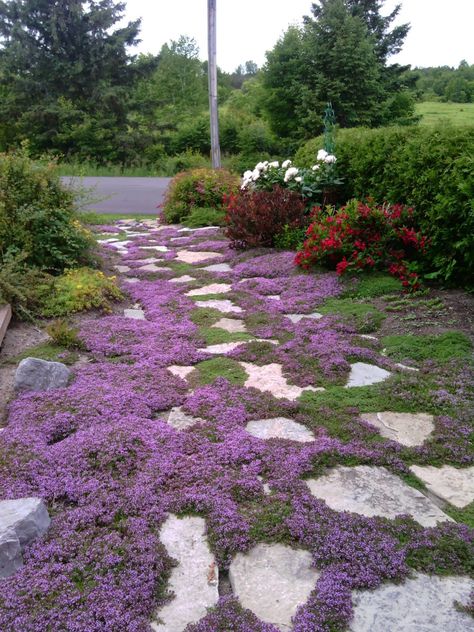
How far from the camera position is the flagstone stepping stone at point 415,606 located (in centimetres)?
175

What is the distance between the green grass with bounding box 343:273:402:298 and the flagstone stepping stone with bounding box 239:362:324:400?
1.96 metres

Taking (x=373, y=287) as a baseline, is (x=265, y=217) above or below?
above

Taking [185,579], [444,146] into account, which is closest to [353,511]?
[185,579]

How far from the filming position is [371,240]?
6.03 metres

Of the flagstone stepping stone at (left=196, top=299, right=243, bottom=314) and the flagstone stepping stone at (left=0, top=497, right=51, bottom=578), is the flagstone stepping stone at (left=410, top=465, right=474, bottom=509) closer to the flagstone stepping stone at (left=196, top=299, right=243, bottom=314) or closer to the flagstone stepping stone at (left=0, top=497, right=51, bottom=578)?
the flagstone stepping stone at (left=0, top=497, right=51, bottom=578)

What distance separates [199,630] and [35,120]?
2954 cm

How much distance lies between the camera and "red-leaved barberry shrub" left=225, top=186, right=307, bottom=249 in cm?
766

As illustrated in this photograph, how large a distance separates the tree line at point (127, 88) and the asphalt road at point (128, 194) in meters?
4.65

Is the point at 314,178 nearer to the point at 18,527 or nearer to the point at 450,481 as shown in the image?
the point at 450,481

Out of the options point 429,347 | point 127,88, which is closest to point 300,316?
point 429,347

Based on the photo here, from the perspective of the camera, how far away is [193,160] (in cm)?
2067

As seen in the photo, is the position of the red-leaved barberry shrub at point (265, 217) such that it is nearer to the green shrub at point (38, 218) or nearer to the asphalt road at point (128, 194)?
the green shrub at point (38, 218)

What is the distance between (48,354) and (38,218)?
248 centimetres

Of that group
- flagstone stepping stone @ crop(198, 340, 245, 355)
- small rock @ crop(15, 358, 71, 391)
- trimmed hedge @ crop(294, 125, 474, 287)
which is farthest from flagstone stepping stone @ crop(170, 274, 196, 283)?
small rock @ crop(15, 358, 71, 391)
